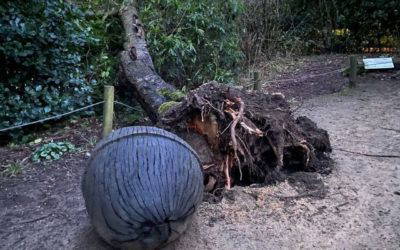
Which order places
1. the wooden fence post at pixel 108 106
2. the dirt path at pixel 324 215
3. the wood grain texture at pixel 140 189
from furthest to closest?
the wooden fence post at pixel 108 106, the dirt path at pixel 324 215, the wood grain texture at pixel 140 189

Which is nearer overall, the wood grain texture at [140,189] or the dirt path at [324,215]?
the wood grain texture at [140,189]

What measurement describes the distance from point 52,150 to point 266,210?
2.39 m

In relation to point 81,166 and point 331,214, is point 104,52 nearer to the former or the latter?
point 81,166

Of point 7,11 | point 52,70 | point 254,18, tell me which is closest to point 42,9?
point 7,11

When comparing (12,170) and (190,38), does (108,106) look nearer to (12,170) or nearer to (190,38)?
(12,170)

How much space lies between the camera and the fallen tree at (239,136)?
3395 mm

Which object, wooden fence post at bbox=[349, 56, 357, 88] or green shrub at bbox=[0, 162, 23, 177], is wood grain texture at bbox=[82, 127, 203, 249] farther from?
wooden fence post at bbox=[349, 56, 357, 88]

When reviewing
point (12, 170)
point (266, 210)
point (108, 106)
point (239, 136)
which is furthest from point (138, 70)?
point (266, 210)

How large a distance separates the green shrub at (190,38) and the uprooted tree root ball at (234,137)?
2.67 meters

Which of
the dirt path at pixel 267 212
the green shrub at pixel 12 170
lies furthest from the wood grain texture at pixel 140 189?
the green shrub at pixel 12 170

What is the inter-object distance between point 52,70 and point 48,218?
7.95 ft

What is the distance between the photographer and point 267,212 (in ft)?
10.1

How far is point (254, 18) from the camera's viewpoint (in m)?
8.68

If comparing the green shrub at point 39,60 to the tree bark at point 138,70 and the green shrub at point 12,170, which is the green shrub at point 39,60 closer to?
the tree bark at point 138,70
